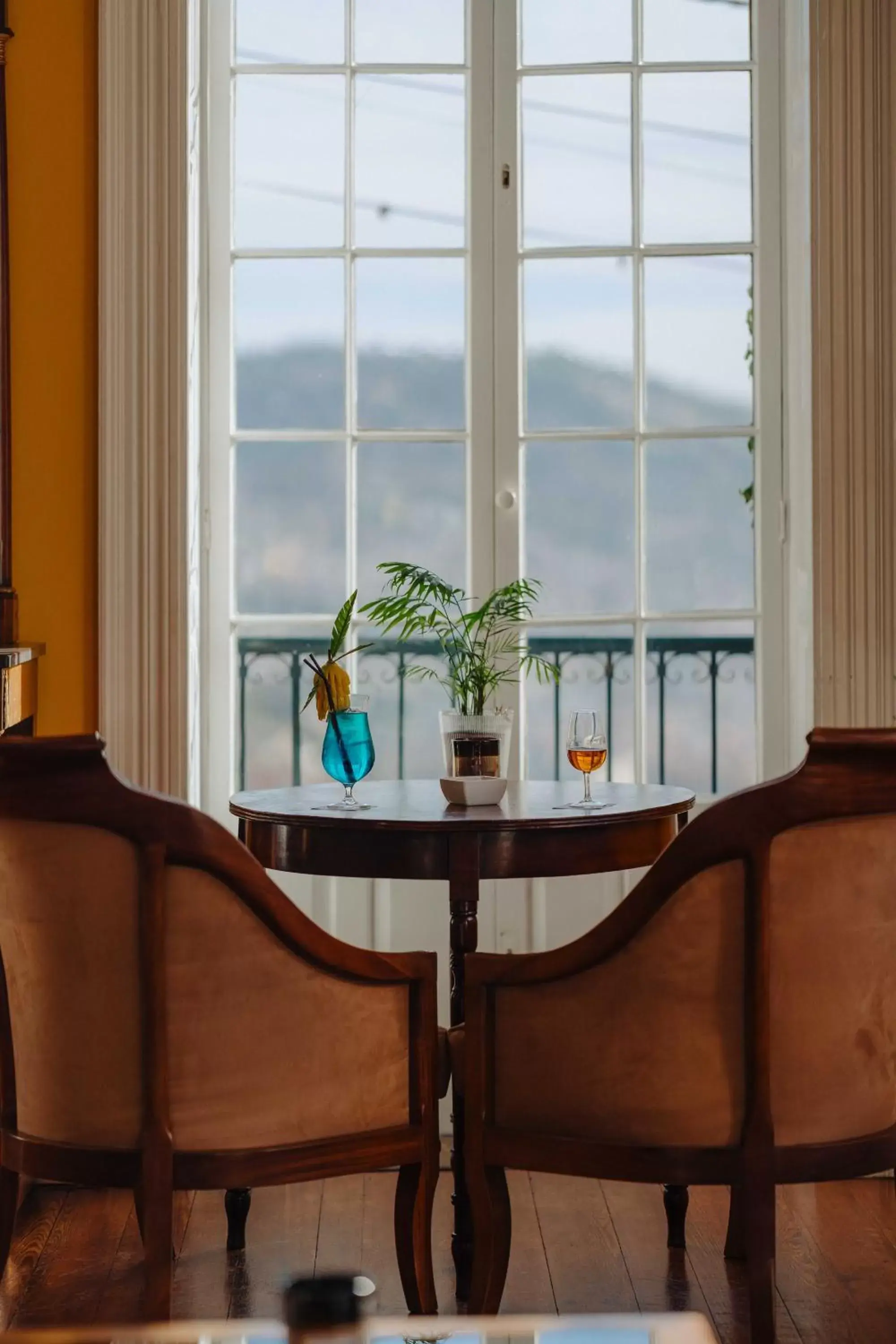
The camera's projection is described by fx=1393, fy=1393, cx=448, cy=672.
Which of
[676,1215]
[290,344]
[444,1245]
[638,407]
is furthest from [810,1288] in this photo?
[290,344]

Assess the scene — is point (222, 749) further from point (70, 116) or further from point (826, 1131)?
point (826, 1131)

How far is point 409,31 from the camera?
3.32 meters

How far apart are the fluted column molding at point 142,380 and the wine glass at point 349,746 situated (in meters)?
0.69

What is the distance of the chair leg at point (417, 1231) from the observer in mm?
1984

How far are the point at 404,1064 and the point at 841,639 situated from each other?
160 centimetres

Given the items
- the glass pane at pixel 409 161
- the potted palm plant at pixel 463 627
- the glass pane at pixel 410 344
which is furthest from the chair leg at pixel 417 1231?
the glass pane at pixel 409 161

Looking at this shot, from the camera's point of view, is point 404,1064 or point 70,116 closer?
point 404,1064

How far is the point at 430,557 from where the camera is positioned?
3.35 meters

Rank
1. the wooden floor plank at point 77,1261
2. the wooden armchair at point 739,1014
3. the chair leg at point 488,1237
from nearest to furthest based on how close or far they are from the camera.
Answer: the wooden armchair at point 739,1014
the chair leg at point 488,1237
the wooden floor plank at point 77,1261

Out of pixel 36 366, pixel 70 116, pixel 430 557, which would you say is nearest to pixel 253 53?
pixel 70 116

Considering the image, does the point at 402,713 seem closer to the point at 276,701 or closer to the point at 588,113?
→ the point at 276,701

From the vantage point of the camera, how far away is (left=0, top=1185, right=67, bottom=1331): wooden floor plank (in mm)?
2371

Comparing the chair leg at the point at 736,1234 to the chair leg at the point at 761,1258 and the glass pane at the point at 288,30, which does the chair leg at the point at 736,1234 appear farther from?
the glass pane at the point at 288,30

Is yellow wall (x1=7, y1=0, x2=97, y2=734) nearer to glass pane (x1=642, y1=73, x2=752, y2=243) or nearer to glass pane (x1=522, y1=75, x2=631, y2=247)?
glass pane (x1=522, y1=75, x2=631, y2=247)
